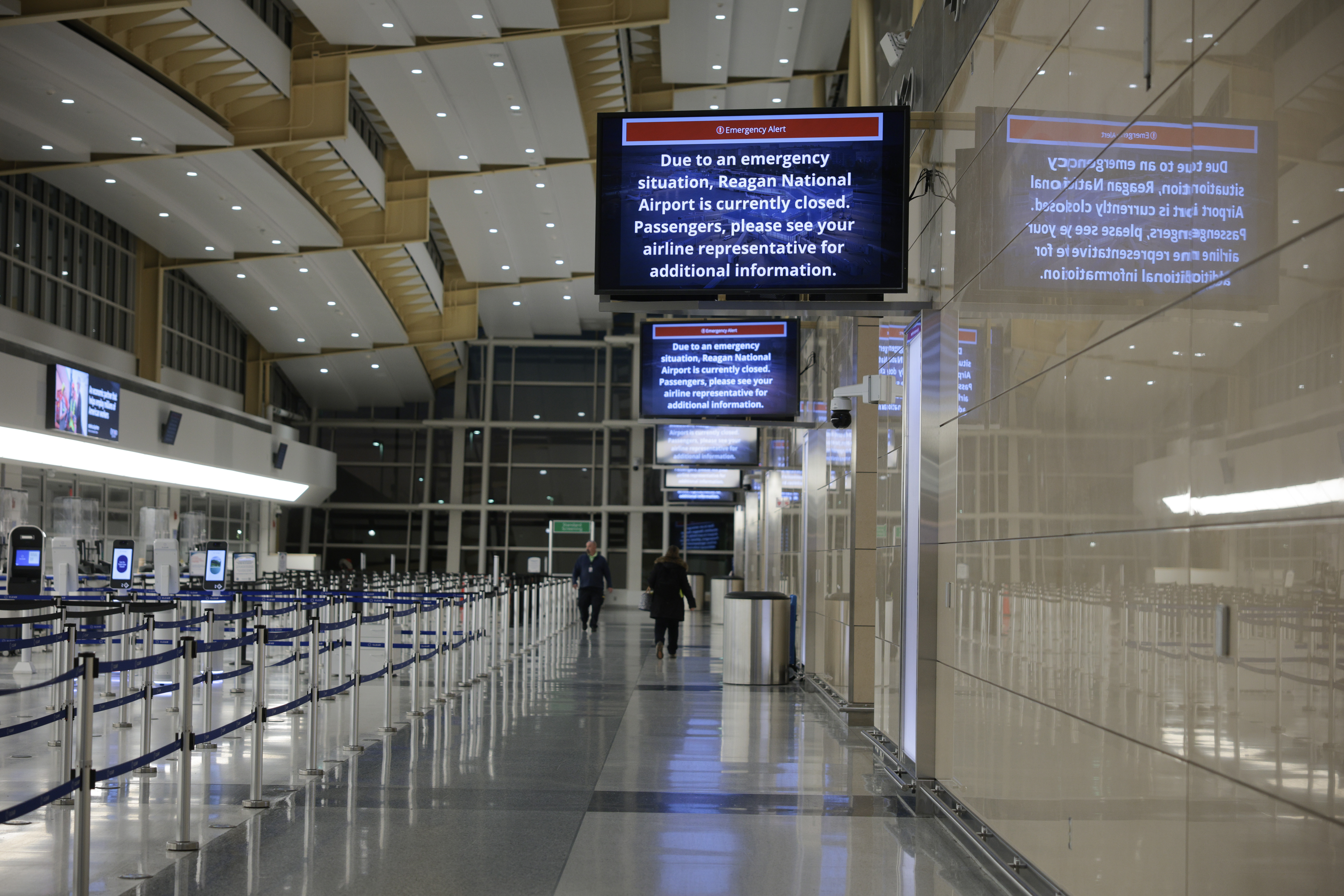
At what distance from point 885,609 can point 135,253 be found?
Result: 22.9 metres

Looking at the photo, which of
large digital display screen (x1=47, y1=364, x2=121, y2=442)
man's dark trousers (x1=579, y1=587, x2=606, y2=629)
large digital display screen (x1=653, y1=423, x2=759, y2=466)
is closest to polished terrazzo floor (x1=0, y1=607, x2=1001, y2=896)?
large digital display screen (x1=653, y1=423, x2=759, y2=466)

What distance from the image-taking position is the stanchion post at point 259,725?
6.32 m

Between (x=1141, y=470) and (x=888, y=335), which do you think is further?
(x=888, y=335)

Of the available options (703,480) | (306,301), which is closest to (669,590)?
(703,480)

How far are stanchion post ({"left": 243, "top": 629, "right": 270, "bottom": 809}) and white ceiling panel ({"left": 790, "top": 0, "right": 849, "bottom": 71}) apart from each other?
14487mm

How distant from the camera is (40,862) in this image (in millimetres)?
5113

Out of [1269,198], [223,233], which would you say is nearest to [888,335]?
[1269,198]

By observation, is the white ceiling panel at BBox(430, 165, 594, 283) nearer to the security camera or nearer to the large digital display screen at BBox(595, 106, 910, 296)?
the security camera

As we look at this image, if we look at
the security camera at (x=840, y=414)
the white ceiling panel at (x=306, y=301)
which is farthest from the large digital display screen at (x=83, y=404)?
the security camera at (x=840, y=414)

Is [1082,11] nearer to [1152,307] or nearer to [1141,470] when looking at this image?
[1152,307]

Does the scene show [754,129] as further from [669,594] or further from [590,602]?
[590,602]

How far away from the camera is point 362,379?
37.1 metres

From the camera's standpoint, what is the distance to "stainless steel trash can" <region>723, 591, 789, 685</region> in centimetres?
1333

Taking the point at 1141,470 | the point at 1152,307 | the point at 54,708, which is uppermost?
the point at 1152,307
